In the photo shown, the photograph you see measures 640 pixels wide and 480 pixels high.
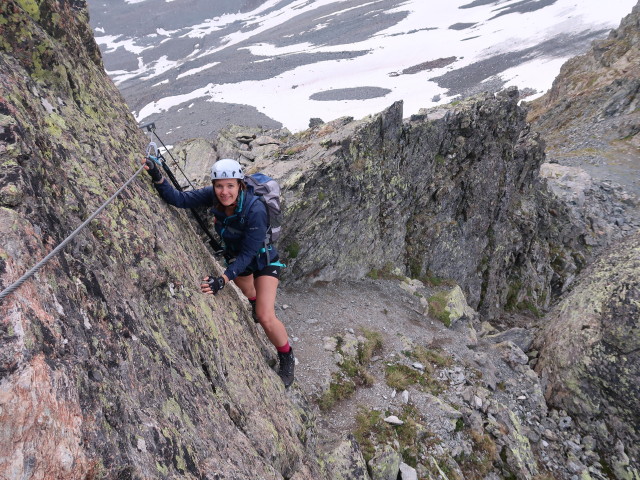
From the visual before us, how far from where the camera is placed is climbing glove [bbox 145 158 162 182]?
21.2ft

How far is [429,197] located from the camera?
22469 millimetres

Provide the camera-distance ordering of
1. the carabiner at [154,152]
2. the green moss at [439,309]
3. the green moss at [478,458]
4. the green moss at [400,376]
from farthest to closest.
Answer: the green moss at [439,309]
the green moss at [400,376]
the green moss at [478,458]
the carabiner at [154,152]

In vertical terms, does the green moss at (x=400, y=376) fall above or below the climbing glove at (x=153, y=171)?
below

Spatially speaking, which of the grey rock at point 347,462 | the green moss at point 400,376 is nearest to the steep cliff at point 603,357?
the green moss at point 400,376

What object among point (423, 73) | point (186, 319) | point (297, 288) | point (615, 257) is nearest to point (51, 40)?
point (186, 319)

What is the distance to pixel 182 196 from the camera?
22.8 ft

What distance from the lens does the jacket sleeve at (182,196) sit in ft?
22.2

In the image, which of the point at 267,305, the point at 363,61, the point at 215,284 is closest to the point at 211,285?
the point at 215,284

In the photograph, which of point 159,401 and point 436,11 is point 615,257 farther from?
point 436,11

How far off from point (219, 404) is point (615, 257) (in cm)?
2119

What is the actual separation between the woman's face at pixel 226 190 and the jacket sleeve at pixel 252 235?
0.40 m

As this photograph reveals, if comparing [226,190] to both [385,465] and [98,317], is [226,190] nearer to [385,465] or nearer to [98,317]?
[98,317]

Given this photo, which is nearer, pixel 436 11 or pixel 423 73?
pixel 423 73

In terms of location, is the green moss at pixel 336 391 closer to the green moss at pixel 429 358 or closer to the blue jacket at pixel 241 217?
the green moss at pixel 429 358
